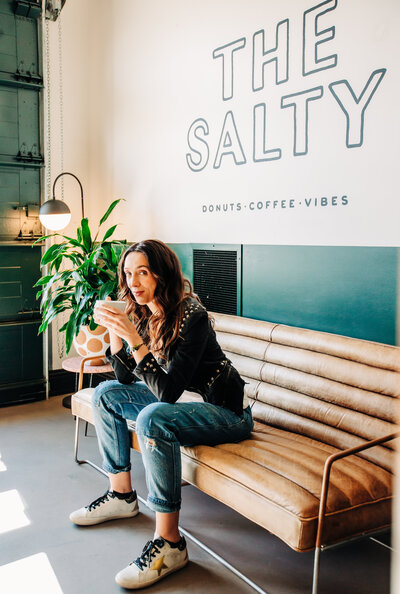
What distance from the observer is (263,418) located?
2.59m

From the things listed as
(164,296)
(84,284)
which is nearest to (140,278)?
(164,296)

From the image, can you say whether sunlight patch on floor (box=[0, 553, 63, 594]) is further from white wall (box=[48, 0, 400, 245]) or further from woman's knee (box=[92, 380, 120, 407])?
white wall (box=[48, 0, 400, 245])

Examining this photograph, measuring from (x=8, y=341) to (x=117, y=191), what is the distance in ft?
5.01

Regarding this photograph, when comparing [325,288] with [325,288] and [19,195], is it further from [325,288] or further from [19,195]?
[19,195]

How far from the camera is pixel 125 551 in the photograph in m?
2.21

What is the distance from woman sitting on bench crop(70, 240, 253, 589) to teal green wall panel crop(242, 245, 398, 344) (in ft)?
2.32

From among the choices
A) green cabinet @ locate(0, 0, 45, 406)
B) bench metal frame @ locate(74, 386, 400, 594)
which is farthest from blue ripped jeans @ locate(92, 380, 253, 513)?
green cabinet @ locate(0, 0, 45, 406)

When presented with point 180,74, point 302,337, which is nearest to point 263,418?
point 302,337

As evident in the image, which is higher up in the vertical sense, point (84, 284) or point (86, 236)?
point (86, 236)

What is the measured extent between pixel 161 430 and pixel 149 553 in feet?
1.57

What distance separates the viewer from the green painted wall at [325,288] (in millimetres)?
2402

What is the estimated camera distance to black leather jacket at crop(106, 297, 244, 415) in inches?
81.1

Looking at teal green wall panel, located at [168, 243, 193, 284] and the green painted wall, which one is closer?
the green painted wall

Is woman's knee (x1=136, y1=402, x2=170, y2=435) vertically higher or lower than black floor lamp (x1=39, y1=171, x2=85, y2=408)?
lower
